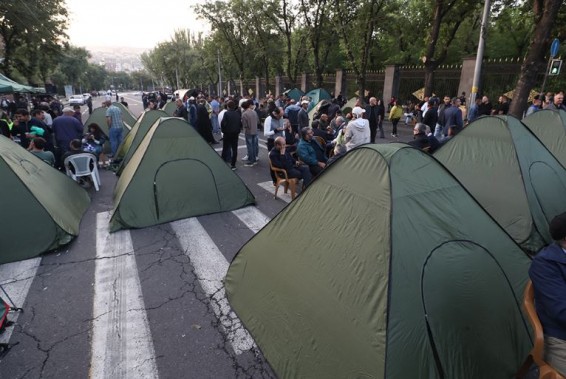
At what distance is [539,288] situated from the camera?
230 cm

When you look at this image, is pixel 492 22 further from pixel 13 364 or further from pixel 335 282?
pixel 13 364

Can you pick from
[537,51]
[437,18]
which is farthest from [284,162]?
[437,18]

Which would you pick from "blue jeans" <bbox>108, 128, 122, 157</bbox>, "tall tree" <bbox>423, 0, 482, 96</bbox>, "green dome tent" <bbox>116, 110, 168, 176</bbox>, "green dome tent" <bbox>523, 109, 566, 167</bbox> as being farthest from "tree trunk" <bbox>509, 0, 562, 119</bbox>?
"blue jeans" <bbox>108, 128, 122, 157</bbox>

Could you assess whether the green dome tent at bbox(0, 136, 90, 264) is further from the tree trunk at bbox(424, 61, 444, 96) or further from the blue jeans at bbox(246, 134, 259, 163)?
the tree trunk at bbox(424, 61, 444, 96)

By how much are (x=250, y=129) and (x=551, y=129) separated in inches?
287

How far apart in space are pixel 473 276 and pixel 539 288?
1.54 ft

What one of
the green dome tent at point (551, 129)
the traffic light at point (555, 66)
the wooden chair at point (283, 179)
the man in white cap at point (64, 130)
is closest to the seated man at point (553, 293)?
the wooden chair at point (283, 179)

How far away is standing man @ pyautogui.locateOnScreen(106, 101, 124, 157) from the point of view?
407 inches

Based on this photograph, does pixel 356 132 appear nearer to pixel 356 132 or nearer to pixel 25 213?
pixel 356 132

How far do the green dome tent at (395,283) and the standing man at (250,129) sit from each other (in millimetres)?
6747

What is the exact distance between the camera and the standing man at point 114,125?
10.3 meters

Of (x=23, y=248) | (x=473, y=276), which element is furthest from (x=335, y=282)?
(x=23, y=248)

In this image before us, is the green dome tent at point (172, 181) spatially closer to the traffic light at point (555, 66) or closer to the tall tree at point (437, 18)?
the traffic light at point (555, 66)

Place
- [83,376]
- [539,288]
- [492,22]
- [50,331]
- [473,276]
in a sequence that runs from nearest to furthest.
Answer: [539,288] < [473,276] < [83,376] < [50,331] < [492,22]
